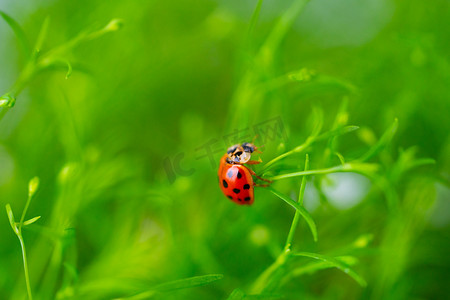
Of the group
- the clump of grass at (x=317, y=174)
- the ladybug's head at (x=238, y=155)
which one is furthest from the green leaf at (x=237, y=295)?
the ladybug's head at (x=238, y=155)

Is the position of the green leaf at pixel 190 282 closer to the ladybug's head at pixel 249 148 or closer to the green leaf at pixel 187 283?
the green leaf at pixel 187 283

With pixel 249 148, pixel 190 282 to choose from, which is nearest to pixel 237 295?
pixel 190 282

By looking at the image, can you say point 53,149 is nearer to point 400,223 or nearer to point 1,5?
point 1,5

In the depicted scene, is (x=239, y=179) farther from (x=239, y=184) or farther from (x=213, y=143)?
(x=213, y=143)

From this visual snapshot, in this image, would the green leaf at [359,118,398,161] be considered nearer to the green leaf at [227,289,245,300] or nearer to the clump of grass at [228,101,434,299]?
the clump of grass at [228,101,434,299]

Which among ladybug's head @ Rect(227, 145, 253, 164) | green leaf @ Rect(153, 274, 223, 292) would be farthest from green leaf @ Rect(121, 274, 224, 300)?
ladybug's head @ Rect(227, 145, 253, 164)

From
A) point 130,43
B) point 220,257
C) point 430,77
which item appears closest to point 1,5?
point 130,43
